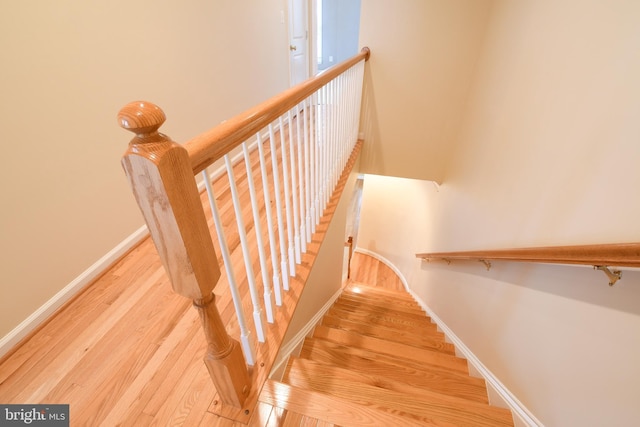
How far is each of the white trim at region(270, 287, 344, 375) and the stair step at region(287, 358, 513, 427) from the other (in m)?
0.10

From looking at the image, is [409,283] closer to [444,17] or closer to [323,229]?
[323,229]

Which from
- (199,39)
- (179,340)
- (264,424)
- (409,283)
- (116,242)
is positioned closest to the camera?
(264,424)

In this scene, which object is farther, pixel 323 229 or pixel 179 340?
pixel 323 229

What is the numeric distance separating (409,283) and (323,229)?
3223 millimetres

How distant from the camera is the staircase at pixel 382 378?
43.5 inches

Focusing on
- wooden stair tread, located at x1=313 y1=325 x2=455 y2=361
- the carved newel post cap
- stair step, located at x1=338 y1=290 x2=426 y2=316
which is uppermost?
the carved newel post cap

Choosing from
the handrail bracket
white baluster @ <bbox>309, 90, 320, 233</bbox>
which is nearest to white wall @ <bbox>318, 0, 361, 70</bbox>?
white baluster @ <bbox>309, 90, 320, 233</bbox>

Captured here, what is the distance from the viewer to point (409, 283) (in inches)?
183

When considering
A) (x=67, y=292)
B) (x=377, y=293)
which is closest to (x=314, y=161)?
(x=67, y=292)

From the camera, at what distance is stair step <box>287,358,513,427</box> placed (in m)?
1.24

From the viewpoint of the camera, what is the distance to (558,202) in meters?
1.29

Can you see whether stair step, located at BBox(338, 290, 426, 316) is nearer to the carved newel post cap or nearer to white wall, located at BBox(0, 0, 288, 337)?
Answer: white wall, located at BBox(0, 0, 288, 337)

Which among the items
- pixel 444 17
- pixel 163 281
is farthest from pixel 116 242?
pixel 444 17

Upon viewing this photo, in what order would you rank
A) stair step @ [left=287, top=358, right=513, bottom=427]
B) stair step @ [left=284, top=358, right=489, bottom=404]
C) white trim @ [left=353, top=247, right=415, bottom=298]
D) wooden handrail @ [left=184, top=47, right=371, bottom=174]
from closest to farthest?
1. wooden handrail @ [left=184, top=47, right=371, bottom=174]
2. stair step @ [left=287, top=358, right=513, bottom=427]
3. stair step @ [left=284, top=358, right=489, bottom=404]
4. white trim @ [left=353, top=247, right=415, bottom=298]
